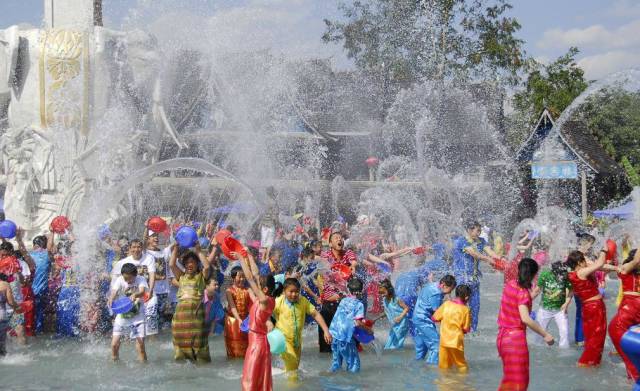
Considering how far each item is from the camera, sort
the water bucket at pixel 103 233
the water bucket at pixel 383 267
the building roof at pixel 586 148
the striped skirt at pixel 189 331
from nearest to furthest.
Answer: the striped skirt at pixel 189 331
the water bucket at pixel 383 267
the water bucket at pixel 103 233
the building roof at pixel 586 148

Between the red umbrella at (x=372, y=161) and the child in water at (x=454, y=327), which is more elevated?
the red umbrella at (x=372, y=161)

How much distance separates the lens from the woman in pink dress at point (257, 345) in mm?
6363

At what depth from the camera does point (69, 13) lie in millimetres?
17953

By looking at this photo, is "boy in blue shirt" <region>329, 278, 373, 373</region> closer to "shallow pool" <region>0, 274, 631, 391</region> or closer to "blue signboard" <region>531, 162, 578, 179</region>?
"shallow pool" <region>0, 274, 631, 391</region>

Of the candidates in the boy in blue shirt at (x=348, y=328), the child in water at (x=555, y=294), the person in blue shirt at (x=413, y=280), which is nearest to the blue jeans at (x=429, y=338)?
the person in blue shirt at (x=413, y=280)

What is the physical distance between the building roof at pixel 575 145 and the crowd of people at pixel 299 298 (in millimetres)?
17035

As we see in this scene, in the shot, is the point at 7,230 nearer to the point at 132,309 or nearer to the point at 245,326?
the point at 132,309

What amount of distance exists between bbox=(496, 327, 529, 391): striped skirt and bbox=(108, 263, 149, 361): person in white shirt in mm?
3931

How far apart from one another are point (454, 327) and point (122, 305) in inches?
136

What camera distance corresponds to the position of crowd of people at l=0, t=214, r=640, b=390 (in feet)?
22.3

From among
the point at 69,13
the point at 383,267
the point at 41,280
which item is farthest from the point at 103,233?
the point at 69,13

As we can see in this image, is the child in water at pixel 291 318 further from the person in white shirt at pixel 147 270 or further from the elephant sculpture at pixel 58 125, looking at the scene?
the elephant sculpture at pixel 58 125

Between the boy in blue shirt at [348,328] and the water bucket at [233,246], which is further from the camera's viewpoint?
the boy in blue shirt at [348,328]

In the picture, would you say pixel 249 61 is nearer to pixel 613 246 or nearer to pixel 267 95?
pixel 267 95
